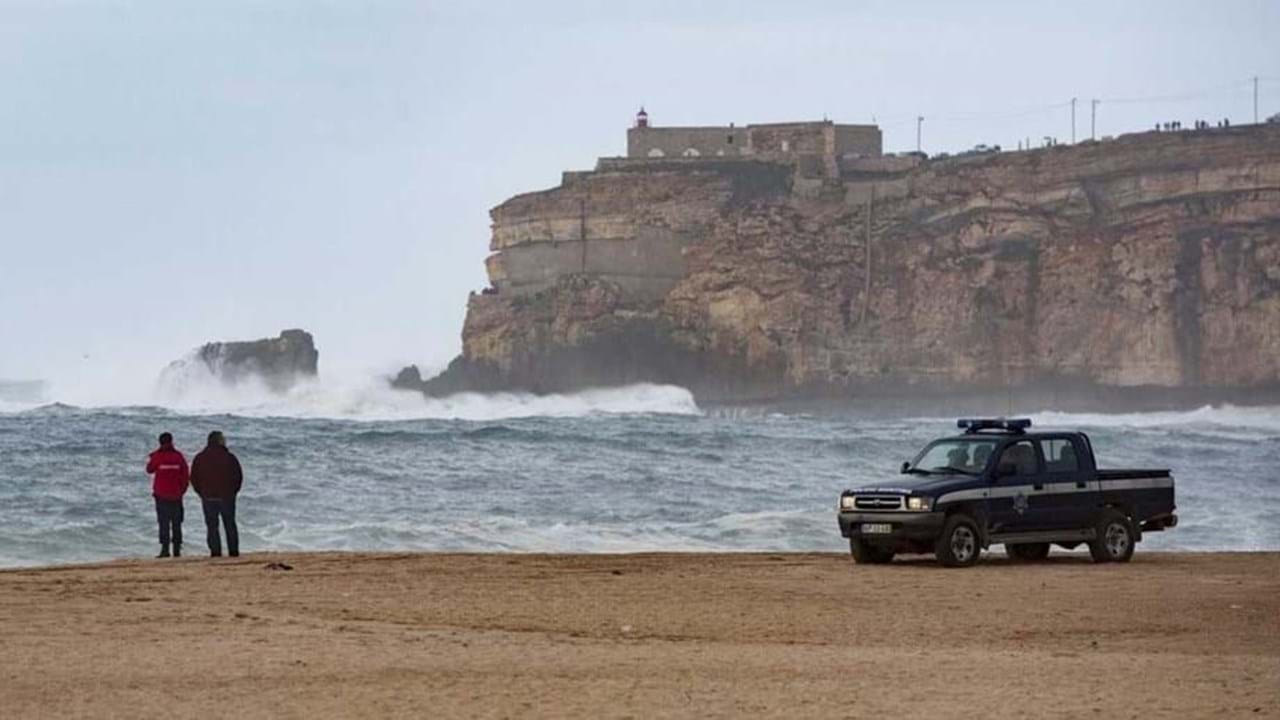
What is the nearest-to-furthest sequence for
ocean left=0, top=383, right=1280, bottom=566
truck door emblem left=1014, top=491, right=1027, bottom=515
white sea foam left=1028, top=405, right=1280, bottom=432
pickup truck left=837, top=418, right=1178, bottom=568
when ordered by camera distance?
1. pickup truck left=837, top=418, right=1178, bottom=568
2. truck door emblem left=1014, top=491, right=1027, bottom=515
3. ocean left=0, top=383, right=1280, bottom=566
4. white sea foam left=1028, top=405, right=1280, bottom=432

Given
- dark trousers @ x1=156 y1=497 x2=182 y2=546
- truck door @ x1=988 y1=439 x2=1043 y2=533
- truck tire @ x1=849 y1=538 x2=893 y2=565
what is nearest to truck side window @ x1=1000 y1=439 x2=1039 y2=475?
truck door @ x1=988 y1=439 x2=1043 y2=533

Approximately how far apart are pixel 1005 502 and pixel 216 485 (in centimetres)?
811

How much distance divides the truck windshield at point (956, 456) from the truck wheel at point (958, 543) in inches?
25.7

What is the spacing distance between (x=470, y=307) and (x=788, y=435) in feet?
189

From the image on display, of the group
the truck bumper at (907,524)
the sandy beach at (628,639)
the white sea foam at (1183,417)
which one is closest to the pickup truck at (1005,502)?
the truck bumper at (907,524)

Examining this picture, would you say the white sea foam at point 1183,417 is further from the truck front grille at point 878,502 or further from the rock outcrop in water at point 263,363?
the truck front grille at point 878,502

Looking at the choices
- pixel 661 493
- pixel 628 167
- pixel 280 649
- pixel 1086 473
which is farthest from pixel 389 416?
pixel 280 649

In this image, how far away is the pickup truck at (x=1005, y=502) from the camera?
2322cm

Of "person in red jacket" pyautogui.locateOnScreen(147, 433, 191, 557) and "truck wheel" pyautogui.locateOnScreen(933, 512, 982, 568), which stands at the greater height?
"person in red jacket" pyautogui.locateOnScreen(147, 433, 191, 557)

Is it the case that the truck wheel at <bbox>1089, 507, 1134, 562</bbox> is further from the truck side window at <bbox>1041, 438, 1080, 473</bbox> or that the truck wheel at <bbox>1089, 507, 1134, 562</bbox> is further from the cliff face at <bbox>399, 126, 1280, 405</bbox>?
the cliff face at <bbox>399, 126, 1280, 405</bbox>

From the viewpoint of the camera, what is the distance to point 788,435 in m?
69.1

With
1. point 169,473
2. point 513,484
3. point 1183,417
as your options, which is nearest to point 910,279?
point 1183,417

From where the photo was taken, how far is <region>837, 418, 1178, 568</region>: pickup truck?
23.2 metres

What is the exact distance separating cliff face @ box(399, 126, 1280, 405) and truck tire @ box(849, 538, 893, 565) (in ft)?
287
